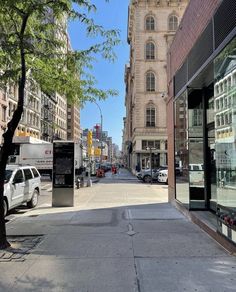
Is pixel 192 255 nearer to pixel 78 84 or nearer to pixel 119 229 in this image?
pixel 119 229

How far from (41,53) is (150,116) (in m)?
55.5

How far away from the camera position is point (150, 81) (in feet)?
212

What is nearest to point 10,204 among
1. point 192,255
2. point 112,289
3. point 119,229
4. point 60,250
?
point 119,229

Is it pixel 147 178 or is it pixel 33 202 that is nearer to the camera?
pixel 33 202

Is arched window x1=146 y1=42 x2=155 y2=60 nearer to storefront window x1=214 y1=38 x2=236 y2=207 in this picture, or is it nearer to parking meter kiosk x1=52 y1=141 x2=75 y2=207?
parking meter kiosk x1=52 y1=141 x2=75 y2=207

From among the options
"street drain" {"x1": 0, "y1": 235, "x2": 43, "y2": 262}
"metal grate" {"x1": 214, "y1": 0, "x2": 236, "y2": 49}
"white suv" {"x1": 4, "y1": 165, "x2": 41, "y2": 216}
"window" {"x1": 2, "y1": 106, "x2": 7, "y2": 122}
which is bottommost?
"street drain" {"x1": 0, "y1": 235, "x2": 43, "y2": 262}

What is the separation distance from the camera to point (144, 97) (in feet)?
211

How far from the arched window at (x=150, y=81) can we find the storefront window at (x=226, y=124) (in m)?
56.4

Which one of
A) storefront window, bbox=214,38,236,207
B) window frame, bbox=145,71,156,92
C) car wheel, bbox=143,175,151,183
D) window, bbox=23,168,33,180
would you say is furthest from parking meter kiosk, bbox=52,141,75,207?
window frame, bbox=145,71,156,92

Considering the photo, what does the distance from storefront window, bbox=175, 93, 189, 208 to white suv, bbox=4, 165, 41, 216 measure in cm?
563

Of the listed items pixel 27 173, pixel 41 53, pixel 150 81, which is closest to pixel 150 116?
pixel 150 81

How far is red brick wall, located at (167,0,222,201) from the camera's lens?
376 inches

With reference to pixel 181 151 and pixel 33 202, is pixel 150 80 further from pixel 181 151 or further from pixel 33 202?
pixel 181 151

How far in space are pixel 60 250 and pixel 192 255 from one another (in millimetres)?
2524
